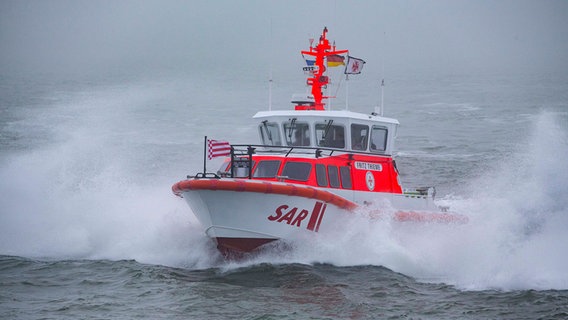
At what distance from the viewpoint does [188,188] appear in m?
11.8

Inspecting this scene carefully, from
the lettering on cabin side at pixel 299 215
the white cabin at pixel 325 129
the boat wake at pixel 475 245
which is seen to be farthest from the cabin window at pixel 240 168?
the boat wake at pixel 475 245

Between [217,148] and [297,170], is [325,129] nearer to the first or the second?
[297,170]

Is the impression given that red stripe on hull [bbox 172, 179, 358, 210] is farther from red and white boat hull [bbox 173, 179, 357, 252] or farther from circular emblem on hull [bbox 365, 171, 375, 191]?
circular emblem on hull [bbox 365, 171, 375, 191]

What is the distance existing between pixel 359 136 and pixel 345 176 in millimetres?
1111

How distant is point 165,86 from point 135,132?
15.0m

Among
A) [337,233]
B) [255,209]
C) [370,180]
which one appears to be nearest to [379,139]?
[370,180]

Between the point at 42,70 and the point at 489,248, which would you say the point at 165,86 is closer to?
the point at 42,70

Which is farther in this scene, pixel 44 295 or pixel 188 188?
pixel 188 188

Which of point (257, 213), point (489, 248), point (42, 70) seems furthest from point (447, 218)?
point (42, 70)

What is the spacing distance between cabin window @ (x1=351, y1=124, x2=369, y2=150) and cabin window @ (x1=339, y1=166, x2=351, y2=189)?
70 centimetres

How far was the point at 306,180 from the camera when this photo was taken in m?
12.3

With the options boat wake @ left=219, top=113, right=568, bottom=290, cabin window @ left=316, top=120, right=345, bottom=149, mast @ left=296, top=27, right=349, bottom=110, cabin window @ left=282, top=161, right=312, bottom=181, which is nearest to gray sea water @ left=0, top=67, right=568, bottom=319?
boat wake @ left=219, top=113, right=568, bottom=290

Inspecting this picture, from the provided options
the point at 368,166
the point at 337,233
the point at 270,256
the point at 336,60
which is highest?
the point at 336,60

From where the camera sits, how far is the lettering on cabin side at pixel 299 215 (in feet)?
38.1
